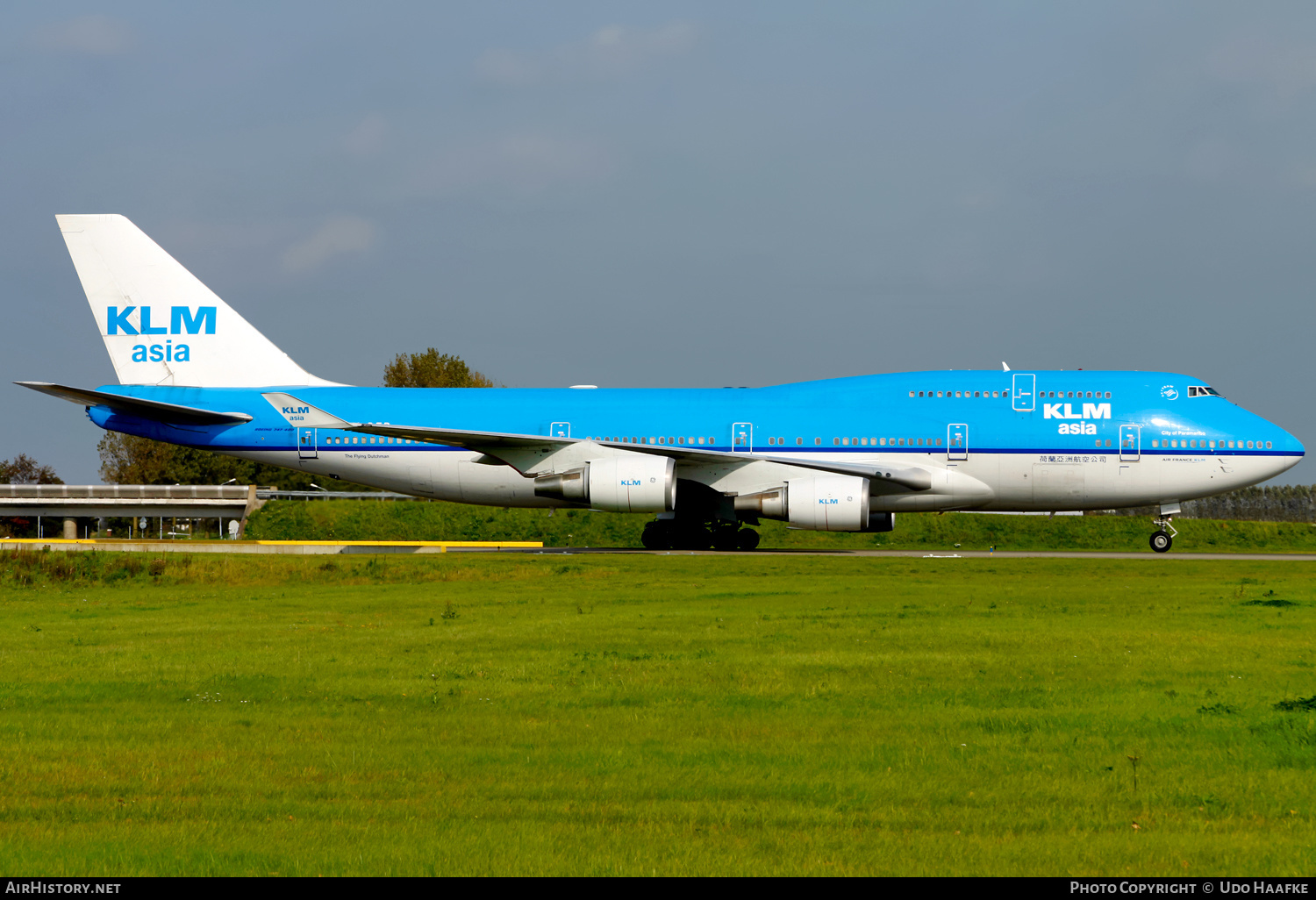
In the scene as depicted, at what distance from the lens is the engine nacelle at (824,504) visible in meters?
27.5

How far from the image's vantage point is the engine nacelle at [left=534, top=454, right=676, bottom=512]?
92.3ft

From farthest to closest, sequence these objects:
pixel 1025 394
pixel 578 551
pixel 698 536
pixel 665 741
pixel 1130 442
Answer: pixel 578 551
pixel 698 536
pixel 1025 394
pixel 1130 442
pixel 665 741

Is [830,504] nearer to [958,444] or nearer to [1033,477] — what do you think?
[958,444]

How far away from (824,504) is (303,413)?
40.6 feet

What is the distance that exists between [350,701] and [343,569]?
1484 centimetres

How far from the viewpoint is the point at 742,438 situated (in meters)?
30.0

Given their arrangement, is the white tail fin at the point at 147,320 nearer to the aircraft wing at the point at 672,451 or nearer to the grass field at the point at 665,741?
the aircraft wing at the point at 672,451

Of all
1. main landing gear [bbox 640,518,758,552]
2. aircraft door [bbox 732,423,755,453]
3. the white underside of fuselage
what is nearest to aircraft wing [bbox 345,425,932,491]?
the white underside of fuselage

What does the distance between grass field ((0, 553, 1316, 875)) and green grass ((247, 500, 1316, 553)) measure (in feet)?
75.1

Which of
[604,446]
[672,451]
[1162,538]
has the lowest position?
[1162,538]

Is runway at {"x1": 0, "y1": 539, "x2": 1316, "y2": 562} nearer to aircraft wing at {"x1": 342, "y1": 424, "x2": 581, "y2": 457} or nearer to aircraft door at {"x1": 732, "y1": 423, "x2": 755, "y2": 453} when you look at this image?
aircraft door at {"x1": 732, "y1": 423, "x2": 755, "y2": 453}

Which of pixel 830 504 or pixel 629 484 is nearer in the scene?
pixel 830 504

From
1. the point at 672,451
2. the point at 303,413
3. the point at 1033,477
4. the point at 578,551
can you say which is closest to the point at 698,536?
the point at 578,551

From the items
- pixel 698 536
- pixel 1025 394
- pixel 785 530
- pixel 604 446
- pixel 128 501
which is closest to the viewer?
pixel 604 446
